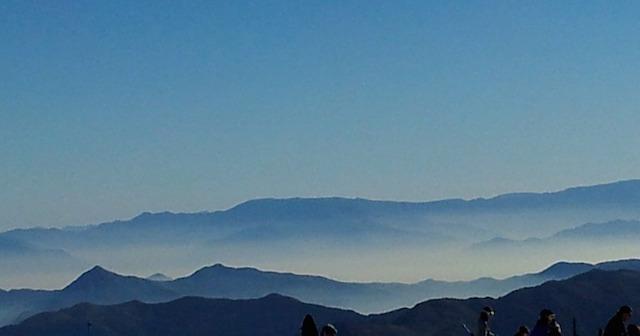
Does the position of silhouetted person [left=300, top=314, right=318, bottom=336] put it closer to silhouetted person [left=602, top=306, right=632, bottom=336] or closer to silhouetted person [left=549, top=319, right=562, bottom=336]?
silhouetted person [left=549, top=319, right=562, bottom=336]

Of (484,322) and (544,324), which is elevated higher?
(484,322)

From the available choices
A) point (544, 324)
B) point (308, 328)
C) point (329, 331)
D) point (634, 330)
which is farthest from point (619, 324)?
point (308, 328)

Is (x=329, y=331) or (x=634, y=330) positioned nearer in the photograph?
(x=329, y=331)

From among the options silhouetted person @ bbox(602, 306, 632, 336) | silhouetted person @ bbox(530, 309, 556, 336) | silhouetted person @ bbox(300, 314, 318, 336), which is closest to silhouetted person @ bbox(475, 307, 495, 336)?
silhouetted person @ bbox(530, 309, 556, 336)

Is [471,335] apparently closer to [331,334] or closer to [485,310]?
[485,310]

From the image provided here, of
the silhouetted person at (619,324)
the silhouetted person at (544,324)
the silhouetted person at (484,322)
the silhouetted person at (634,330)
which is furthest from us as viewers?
the silhouetted person at (484,322)

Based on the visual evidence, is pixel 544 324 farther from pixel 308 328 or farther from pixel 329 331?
pixel 329 331

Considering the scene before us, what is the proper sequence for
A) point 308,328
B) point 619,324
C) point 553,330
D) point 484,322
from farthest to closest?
point 484,322
point 553,330
point 619,324
point 308,328

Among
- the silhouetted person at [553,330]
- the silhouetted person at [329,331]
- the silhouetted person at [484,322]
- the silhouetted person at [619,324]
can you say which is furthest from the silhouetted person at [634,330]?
the silhouetted person at [329,331]

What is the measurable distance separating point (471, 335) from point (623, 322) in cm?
426

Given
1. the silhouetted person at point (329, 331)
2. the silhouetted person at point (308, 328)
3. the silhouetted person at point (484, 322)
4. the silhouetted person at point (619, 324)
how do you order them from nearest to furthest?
the silhouetted person at point (329, 331) < the silhouetted person at point (308, 328) < the silhouetted person at point (619, 324) < the silhouetted person at point (484, 322)

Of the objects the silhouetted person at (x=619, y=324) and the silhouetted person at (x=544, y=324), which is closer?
the silhouetted person at (x=619, y=324)

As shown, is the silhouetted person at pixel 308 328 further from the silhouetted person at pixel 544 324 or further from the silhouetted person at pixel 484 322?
the silhouetted person at pixel 544 324

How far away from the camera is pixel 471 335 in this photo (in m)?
35.9
